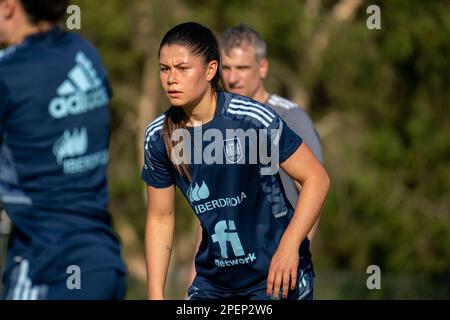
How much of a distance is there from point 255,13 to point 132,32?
8.24ft

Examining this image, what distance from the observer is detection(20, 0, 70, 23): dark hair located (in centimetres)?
348

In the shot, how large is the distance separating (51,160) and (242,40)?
3.14 metres

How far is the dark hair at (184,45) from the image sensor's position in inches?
179

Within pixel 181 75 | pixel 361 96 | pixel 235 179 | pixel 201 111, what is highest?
pixel 361 96

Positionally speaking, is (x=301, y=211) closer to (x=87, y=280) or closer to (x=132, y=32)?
(x=87, y=280)

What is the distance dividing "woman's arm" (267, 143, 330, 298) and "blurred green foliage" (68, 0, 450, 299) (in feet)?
44.8

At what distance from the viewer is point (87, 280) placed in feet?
11.6

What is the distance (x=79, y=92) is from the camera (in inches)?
138

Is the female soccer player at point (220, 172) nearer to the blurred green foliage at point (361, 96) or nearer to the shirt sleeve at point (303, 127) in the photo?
the shirt sleeve at point (303, 127)

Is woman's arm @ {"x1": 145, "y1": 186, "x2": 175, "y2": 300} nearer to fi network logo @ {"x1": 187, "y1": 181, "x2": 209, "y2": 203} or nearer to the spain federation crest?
fi network logo @ {"x1": 187, "y1": 181, "x2": 209, "y2": 203}

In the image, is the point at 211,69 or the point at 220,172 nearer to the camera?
the point at 220,172

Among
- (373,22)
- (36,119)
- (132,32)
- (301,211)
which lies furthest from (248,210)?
(132,32)

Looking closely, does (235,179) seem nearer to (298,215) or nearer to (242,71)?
(298,215)

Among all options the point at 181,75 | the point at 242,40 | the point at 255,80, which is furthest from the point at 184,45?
the point at 242,40
